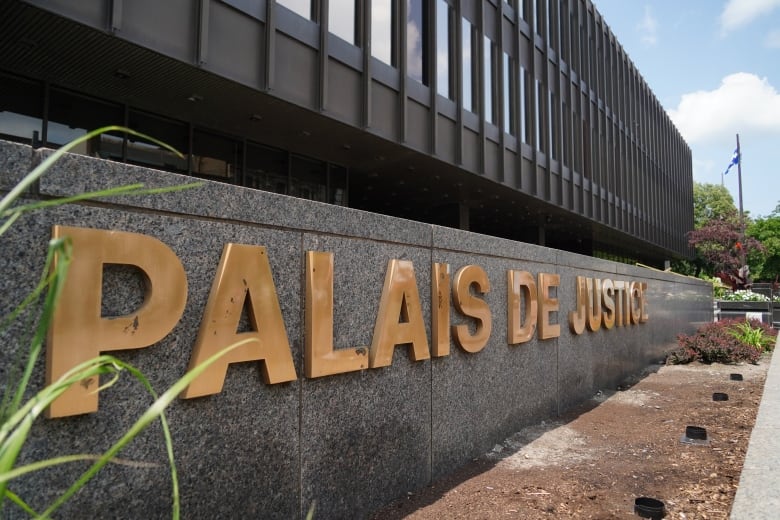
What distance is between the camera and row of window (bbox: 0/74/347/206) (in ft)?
35.1

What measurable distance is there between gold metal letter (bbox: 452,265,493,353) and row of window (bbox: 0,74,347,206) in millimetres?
5304

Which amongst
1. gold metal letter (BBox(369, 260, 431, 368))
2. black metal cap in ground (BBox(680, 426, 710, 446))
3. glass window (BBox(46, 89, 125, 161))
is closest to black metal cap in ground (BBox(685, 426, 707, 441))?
black metal cap in ground (BBox(680, 426, 710, 446))

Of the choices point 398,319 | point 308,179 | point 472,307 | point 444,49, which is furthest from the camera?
point 444,49

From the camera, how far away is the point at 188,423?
2.94 m

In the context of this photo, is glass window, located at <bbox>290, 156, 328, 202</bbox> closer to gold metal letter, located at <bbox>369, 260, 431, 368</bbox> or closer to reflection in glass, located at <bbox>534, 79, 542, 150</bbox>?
reflection in glass, located at <bbox>534, 79, 542, 150</bbox>

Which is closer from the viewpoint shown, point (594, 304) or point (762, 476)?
point (762, 476)

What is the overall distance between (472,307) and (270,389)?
8.44ft

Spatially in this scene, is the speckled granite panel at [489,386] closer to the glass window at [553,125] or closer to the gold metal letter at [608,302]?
the gold metal letter at [608,302]

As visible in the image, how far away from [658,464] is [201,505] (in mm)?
4326

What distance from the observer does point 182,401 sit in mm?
2900

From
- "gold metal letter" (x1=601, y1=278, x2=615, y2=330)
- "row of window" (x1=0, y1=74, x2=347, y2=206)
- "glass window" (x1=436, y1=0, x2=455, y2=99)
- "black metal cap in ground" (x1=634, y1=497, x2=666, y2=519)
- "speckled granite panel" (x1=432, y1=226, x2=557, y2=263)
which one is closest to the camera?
"black metal cap in ground" (x1=634, y1=497, x2=666, y2=519)

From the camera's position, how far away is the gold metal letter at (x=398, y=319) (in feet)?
13.8

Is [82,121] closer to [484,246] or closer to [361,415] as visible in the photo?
[484,246]

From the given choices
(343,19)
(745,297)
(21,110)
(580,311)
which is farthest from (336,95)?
(745,297)
